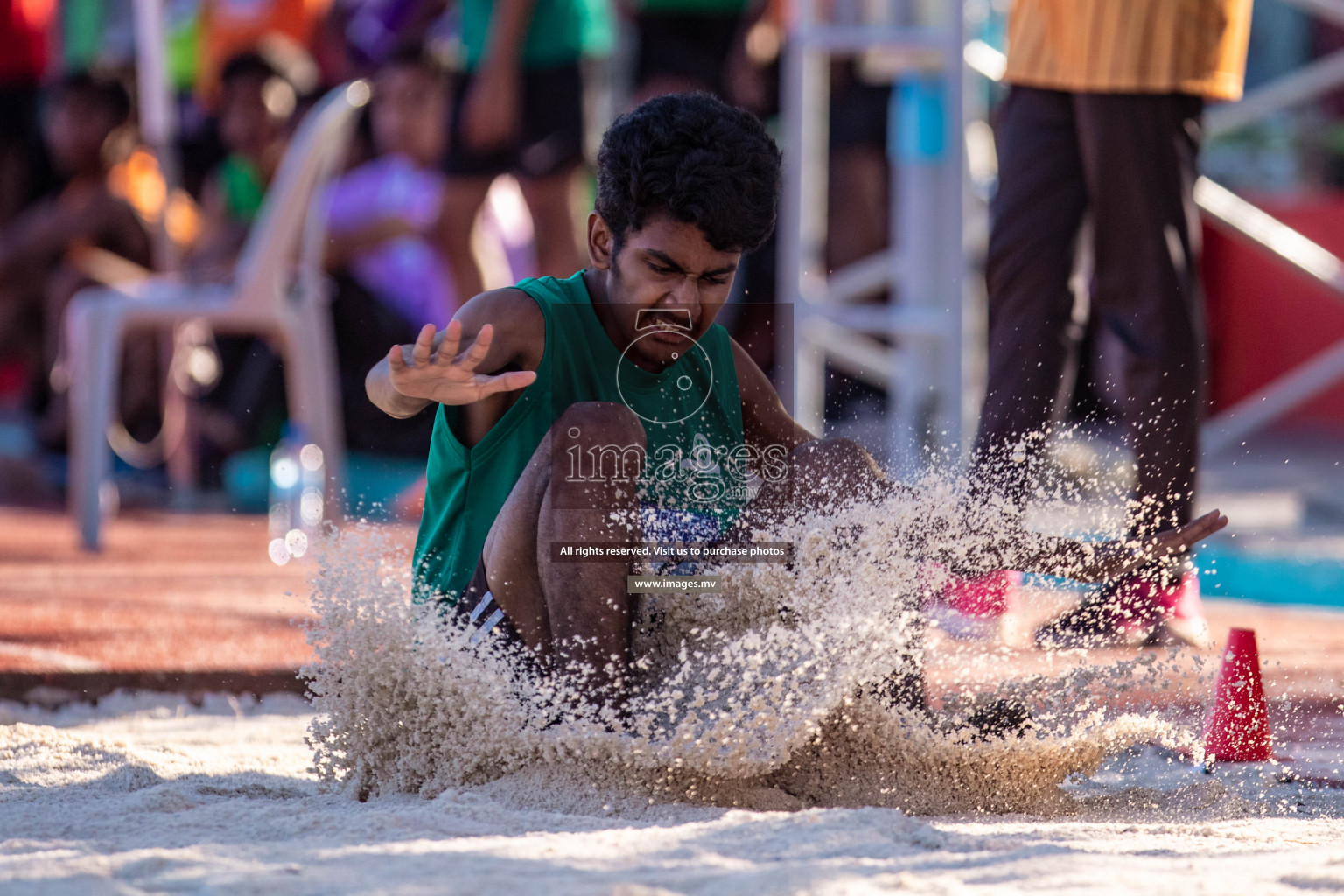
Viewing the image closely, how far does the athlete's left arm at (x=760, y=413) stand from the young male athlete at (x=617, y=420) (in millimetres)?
12

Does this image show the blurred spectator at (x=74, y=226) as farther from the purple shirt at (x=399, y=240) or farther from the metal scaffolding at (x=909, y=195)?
the metal scaffolding at (x=909, y=195)

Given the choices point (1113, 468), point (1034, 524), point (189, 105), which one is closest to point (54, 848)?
point (1034, 524)

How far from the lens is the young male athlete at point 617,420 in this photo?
176 centimetres

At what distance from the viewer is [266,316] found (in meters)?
4.17

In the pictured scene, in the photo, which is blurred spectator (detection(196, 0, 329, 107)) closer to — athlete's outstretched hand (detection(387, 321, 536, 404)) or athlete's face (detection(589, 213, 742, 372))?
athlete's face (detection(589, 213, 742, 372))

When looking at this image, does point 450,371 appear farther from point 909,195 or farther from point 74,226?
point 74,226

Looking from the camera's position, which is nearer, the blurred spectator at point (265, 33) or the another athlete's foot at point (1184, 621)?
the another athlete's foot at point (1184, 621)

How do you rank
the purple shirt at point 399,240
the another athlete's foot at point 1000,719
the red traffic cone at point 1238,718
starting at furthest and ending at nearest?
the purple shirt at point 399,240, the red traffic cone at point 1238,718, the another athlete's foot at point 1000,719

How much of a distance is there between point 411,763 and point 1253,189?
7.70 m

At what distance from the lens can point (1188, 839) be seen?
5.46 ft

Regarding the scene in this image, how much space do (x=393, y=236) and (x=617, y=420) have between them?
Answer: 3217 mm

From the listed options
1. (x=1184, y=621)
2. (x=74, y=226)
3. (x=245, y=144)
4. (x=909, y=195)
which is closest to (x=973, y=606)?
(x=1184, y=621)

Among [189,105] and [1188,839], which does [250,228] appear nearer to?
[189,105]

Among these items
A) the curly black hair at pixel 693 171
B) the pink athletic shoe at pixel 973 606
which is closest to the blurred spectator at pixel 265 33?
the curly black hair at pixel 693 171
